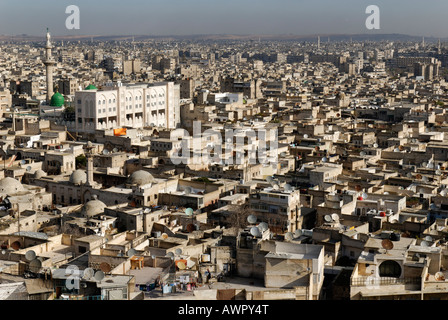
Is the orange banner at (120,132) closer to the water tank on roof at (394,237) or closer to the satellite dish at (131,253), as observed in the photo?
the satellite dish at (131,253)

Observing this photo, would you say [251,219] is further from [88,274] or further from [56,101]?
[56,101]

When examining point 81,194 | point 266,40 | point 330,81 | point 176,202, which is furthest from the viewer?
point 266,40

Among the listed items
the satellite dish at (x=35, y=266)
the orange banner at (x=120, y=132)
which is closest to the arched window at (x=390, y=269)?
the satellite dish at (x=35, y=266)

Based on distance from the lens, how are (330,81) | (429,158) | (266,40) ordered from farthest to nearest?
(266,40)
(330,81)
(429,158)

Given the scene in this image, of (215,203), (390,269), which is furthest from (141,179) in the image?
(390,269)

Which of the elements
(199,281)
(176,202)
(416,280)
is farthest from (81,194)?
(416,280)

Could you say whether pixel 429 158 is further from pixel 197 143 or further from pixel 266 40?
pixel 266 40

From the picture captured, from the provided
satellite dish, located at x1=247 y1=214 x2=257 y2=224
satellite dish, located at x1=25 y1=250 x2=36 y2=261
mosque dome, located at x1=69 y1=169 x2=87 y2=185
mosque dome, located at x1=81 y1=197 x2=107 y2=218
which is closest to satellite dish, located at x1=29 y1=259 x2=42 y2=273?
satellite dish, located at x1=25 y1=250 x2=36 y2=261
